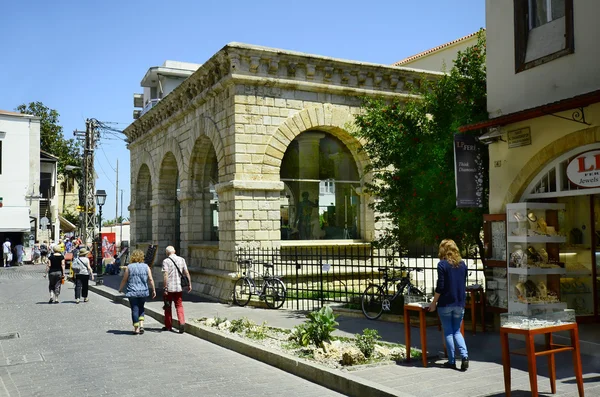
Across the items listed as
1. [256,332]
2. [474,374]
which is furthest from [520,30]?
[256,332]

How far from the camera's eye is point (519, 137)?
913 centimetres

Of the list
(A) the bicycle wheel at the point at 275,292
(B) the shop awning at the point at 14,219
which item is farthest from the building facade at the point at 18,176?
(A) the bicycle wheel at the point at 275,292

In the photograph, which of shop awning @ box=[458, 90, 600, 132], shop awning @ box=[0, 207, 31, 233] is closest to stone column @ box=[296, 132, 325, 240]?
shop awning @ box=[458, 90, 600, 132]

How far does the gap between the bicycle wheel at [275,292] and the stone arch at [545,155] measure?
6166mm

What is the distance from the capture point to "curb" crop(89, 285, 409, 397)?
648 centimetres

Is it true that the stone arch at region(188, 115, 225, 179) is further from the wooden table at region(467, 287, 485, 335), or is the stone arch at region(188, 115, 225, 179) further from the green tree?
the wooden table at region(467, 287, 485, 335)

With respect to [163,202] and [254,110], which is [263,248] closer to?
[254,110]

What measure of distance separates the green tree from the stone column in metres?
3.37

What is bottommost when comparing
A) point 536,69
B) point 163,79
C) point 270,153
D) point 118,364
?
point 118,364

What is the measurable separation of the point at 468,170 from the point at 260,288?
6.61 m

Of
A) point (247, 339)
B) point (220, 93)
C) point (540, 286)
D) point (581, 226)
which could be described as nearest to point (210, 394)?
point (247, 339)

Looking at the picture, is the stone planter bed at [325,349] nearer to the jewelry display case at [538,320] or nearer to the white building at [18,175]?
the jewelry display case at [538,320]

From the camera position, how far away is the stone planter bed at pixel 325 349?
767 cm

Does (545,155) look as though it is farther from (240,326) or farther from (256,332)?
(240,326)
